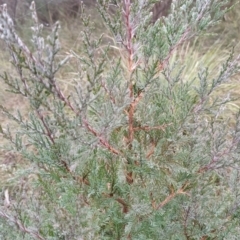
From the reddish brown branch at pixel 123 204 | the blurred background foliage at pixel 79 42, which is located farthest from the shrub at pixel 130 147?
the blurred background foliage at pixel 79 42

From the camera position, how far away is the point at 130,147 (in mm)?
1333

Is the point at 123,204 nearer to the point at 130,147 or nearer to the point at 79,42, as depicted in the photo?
the point at 130,147

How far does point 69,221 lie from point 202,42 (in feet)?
12.2

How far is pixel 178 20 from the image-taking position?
1234 mm

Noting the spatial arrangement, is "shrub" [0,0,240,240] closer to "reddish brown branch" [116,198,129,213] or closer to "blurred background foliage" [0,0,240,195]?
"reddish brown branch" [116,198,129,213]

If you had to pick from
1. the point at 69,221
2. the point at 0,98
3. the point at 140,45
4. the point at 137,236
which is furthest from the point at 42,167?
the point at 0,98

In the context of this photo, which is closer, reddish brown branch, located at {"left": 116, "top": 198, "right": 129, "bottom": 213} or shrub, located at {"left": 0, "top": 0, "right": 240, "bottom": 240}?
shrub, located at {"left": 0, "top": 0, "right": 240, "bottom": 240}

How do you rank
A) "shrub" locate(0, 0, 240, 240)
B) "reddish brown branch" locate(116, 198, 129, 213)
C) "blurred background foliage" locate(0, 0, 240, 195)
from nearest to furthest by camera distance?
"shrub" locate(0, 0, 240, 240), "reddish brown branch" locate(116, 198, 129, 213), "blurred background foliage" locate(0, 0, 240, 195)

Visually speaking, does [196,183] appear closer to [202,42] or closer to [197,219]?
[197,219]

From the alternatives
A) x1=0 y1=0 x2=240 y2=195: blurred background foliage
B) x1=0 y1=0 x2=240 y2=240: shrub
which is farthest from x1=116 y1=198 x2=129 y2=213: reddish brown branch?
x1=0 y1=0 x2=240 y2=195: blurred background foliage

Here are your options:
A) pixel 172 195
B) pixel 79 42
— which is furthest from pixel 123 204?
pixel 79 42

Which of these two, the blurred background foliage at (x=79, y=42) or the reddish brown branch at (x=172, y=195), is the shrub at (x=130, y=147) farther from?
the blurred background foliage at (x=79, y=42)

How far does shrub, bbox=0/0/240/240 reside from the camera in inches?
45.6

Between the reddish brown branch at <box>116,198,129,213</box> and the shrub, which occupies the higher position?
the shrub
